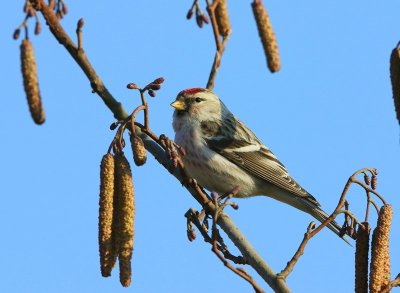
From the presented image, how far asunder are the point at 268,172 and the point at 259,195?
149 millimetres

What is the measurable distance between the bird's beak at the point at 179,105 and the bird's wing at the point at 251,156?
0.17 metres

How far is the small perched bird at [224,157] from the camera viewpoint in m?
4.29

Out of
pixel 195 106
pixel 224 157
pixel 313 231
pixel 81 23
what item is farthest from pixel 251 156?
pixel 81 23

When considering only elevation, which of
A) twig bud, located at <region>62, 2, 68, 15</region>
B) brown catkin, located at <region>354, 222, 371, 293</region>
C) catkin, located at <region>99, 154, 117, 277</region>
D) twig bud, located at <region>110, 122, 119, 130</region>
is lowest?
brown catkin, located at <region>354, 222, 371, 293</region>

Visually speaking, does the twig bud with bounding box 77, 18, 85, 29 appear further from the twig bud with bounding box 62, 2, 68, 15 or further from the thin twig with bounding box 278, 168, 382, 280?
the thin twig with bounding box 278, 168, 382, 280

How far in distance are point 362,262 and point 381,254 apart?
6cm

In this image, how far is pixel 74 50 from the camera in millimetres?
2201

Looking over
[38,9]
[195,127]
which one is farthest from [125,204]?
[195,127]

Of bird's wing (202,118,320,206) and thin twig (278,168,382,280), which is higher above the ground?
bird's wing (202,118,320,206)

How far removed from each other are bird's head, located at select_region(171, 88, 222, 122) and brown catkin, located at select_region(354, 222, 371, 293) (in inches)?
85.6

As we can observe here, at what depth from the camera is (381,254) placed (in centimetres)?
237

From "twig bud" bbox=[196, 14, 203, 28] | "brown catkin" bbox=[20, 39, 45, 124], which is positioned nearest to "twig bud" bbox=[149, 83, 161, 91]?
"twig bud" bbox=[196, 14, 203, 28]

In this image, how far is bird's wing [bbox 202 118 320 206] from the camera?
4449mm

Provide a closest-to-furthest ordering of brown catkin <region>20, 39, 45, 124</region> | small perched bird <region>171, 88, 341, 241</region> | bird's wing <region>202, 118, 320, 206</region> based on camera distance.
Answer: brown catkin <region>20, 39, 45, 124</region> → small perched bird <region>171, 88, 341, 241</region> → bird's wing <region>202, 118, 320, 206</region>
